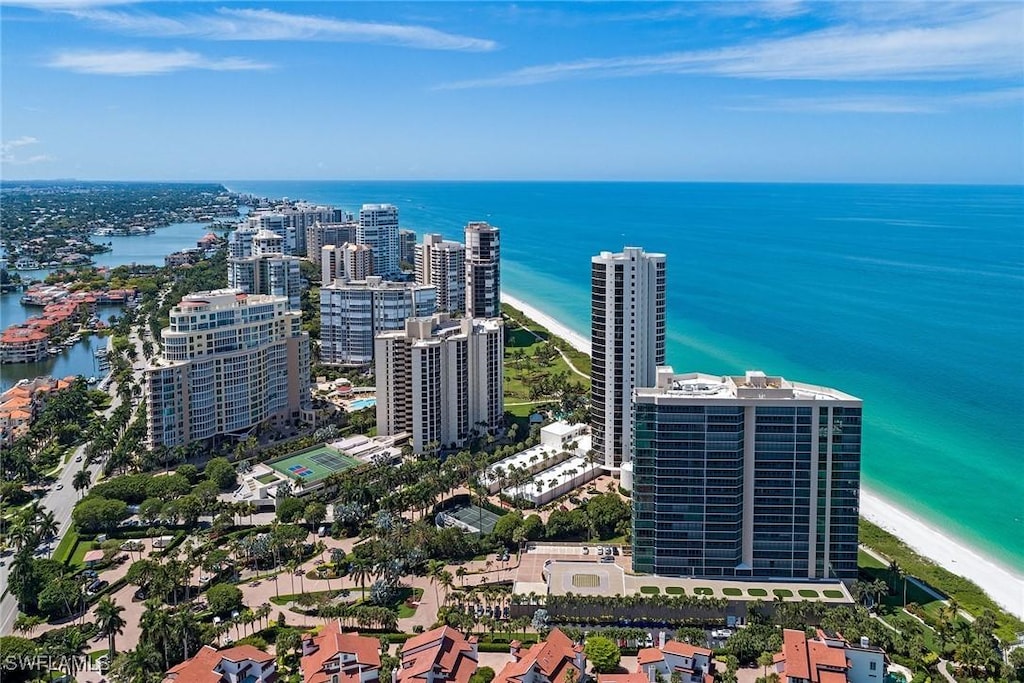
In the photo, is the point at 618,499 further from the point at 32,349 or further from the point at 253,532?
the point at 32,349

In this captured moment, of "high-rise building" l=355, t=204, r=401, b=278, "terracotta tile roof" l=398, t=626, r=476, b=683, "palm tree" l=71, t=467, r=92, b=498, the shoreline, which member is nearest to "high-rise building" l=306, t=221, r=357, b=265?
"high-rise building" l=355, t=204, r=401, b=278

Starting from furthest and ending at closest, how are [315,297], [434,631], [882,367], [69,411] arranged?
[315,297], [882,367], [69,411], [434,631]

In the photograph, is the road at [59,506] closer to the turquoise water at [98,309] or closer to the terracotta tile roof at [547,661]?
the terracotta tile roof at [547,661]

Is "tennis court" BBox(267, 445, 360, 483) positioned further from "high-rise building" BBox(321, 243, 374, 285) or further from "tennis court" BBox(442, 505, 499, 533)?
"high-rise building" BBox(321, 243, 374, 285)

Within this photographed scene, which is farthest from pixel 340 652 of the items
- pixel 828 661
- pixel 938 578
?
pixel 938 578

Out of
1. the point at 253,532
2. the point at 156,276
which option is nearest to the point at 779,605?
the point at 253,532

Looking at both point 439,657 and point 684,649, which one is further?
point 684,649

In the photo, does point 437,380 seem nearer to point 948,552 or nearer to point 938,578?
point 938,578
